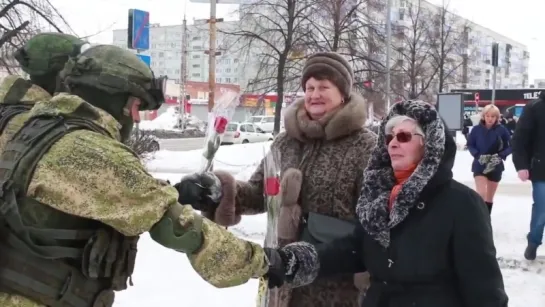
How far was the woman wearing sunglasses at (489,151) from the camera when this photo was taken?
25.7ft

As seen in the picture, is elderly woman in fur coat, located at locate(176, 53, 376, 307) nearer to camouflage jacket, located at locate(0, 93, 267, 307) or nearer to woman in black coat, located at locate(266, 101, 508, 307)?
woman in black coat, located at locate(266, 101, 508, 307)

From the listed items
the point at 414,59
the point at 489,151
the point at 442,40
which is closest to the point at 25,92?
the point at 489,151

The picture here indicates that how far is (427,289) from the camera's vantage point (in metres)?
2.29

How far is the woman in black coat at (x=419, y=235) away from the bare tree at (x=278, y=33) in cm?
1346

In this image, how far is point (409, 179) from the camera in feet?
7.64

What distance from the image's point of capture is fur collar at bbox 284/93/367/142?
9.27 ft

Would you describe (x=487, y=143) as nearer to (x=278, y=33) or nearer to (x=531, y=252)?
(x=531, y=252)

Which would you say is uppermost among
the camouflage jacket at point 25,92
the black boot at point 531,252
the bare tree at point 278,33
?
the bare tree at point 278,33

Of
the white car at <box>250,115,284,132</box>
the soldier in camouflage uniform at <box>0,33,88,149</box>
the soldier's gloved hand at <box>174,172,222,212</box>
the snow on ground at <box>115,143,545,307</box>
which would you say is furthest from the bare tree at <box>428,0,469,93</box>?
the soldier in camouflage uniform at <box>0,33,88,149</box>

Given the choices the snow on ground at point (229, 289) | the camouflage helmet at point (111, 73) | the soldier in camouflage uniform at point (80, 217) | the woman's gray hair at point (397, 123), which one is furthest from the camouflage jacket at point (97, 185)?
the snow on ground at point (229, 289)

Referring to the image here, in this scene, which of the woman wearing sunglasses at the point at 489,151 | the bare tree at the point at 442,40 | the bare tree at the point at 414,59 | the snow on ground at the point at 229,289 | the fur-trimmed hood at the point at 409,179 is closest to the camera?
the fur-trimmed hood at the point at 409,179

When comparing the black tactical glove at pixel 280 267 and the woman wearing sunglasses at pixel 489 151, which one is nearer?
the black tactical glove at pixel 280 267

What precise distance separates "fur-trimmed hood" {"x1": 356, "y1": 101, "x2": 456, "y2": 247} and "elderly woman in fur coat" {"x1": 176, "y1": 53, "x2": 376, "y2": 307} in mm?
261

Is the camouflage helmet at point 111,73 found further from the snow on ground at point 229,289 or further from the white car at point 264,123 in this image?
the white car at point 264,123
